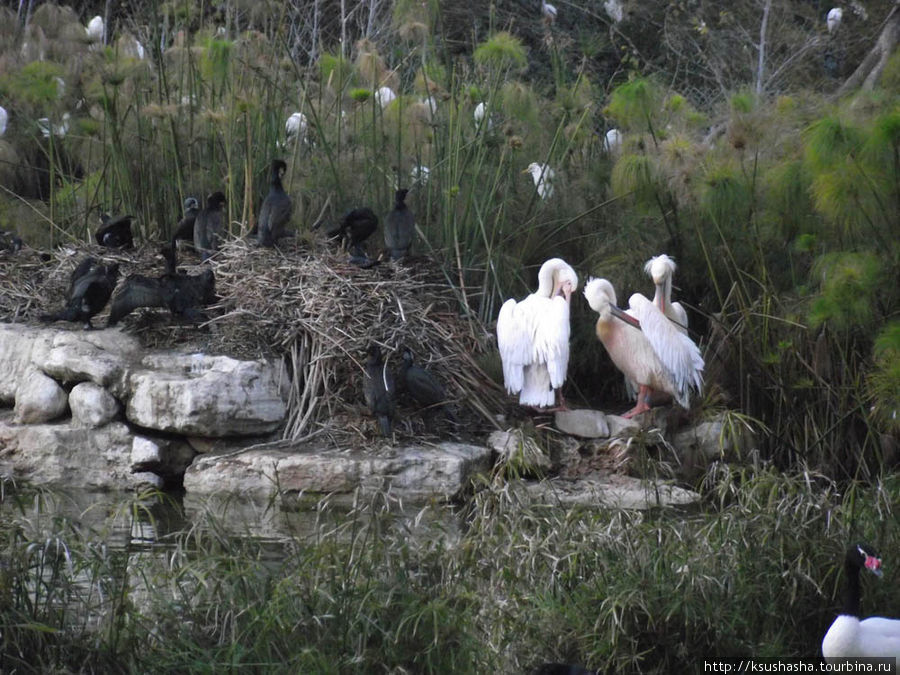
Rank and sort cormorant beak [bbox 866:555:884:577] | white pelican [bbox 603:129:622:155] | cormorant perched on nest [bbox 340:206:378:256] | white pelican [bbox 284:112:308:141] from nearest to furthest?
1. cormorant beak [bbox 866:555:884:577]
2. cormorant perched on nest [bbox 340:206:378:256]
3. white pelican [bbox 284:112:308:141]
4. white pelican [bbox 603:129:622:155]

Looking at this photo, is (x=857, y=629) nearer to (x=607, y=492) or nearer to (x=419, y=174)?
(x=607, y=492)

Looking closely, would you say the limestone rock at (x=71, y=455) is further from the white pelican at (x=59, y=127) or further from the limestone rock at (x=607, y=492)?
the white pelican at (x=59, y=127)

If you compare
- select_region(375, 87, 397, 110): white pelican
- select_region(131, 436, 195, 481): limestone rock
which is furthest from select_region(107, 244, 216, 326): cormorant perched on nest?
select_region(375, 87, 397, 110): white pelican

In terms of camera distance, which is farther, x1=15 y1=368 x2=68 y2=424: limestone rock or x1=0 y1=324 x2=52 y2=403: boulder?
x1=0 y1=324 x2=52 y2=403: boulder

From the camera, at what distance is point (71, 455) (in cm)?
756

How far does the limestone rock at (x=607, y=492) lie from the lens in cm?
570

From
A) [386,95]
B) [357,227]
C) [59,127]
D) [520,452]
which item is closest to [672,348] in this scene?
[520,452]

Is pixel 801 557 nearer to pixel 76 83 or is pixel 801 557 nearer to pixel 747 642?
pixel 747 642

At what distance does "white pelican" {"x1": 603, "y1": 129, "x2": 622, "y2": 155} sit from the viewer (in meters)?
10.2

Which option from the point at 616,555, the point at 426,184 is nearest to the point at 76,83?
the point at 426,184

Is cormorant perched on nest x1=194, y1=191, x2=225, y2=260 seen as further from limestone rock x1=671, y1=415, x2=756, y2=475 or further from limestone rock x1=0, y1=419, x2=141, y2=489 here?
limestone rock x1=671, y1=415, x2=756, y2=475

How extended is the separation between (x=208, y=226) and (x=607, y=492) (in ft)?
11.2

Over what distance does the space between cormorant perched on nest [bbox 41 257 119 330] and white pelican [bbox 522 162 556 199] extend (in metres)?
2.98

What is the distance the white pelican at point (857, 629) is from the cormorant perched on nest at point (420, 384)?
332 centimetres
